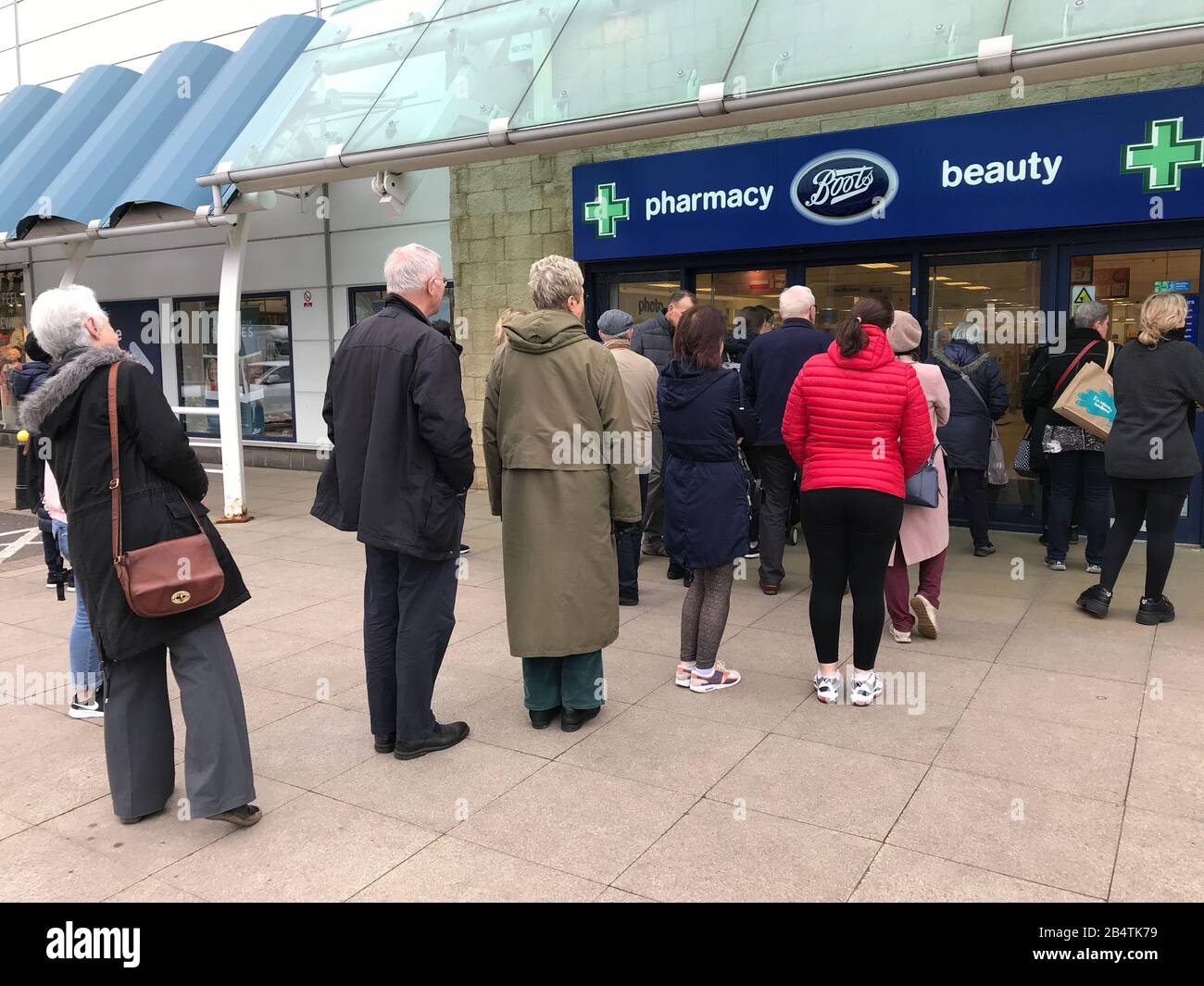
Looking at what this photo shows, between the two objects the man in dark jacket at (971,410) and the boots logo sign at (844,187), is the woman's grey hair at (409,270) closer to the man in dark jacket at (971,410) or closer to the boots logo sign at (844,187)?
the man in dark jacket at (971,410)

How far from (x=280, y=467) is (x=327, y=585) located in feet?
22.4

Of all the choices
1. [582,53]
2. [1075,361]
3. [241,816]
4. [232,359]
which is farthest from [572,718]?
[232,359]

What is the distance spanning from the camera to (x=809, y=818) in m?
3.39

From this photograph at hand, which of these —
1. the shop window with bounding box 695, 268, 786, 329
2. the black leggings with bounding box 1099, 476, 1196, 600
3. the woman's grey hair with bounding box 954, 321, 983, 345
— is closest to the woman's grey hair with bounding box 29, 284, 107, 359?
the black leggings with bounding box 1099, 476, 1196, 600

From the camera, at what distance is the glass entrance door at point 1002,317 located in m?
7.87


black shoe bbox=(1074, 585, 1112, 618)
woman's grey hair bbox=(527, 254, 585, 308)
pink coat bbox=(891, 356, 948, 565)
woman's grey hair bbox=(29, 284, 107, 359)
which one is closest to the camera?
woman's grey hair bbox=(29, 284, 107, 359)

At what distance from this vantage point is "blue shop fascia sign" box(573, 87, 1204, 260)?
698 centimetres

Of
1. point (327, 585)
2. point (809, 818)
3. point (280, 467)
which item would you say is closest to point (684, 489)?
point (809, 818)

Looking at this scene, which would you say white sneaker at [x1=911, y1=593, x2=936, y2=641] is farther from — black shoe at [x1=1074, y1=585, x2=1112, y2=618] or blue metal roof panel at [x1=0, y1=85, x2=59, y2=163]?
blue metal roof panel at [x1=0, y1=85, x2=59, y2=163]

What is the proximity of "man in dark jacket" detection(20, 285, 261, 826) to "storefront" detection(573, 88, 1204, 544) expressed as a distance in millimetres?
6297

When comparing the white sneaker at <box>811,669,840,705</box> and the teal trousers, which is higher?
the teal trousers

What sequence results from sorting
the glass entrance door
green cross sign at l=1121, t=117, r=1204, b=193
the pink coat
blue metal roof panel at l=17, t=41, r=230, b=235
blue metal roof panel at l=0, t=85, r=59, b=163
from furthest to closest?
blue metal roof panel at l=0, t=85, r=59, b=163
blue metal roof panel at l=17, t=41, r=230, b=235
the glass entrance door
green cross sign at l=1121, t=117, r=1204, b=193
the pink coat

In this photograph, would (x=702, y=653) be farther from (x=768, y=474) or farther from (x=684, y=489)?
(x=768, y=474)
